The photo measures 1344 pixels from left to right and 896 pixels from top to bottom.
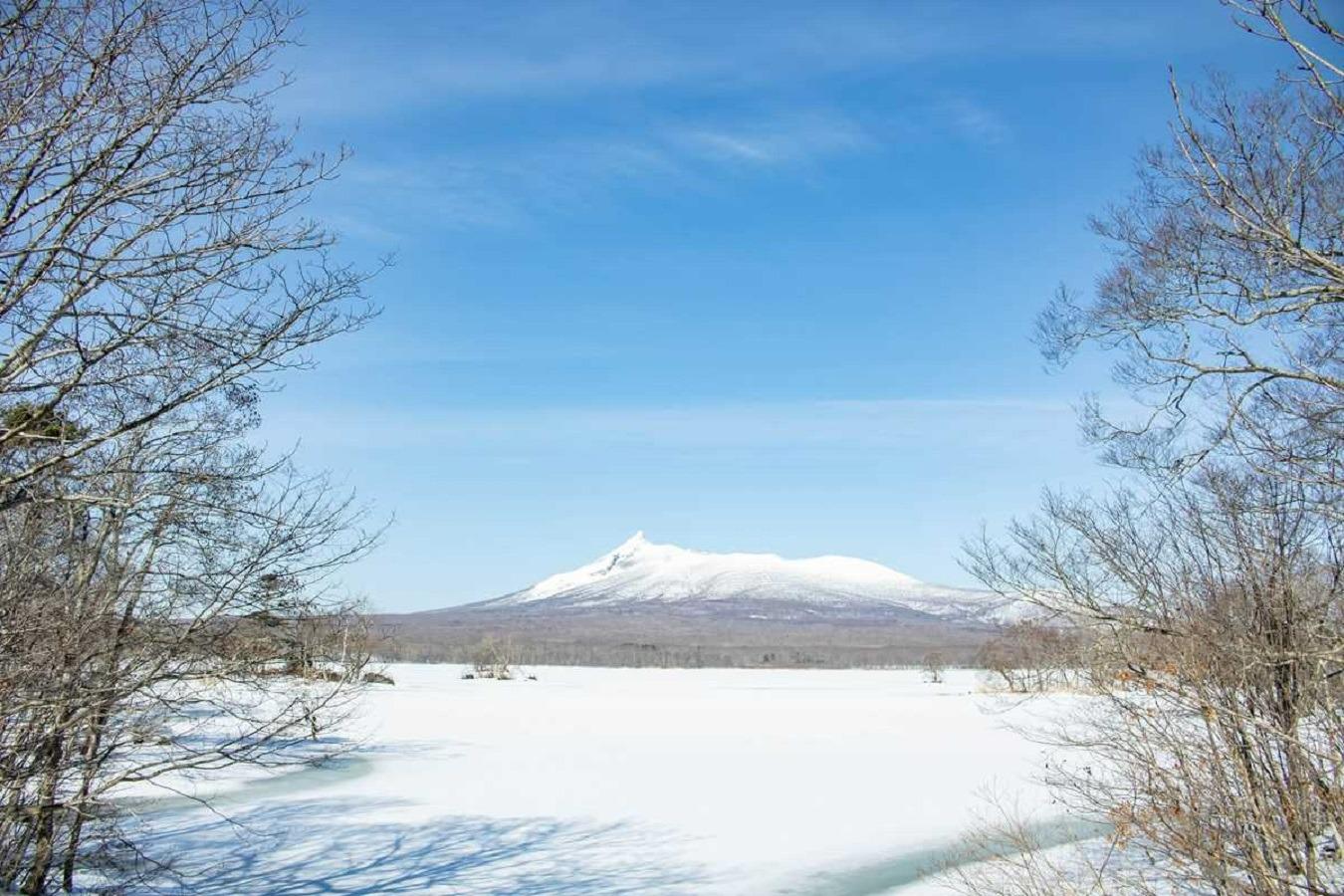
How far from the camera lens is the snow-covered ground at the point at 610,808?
34.1ft

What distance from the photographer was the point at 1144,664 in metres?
7.33

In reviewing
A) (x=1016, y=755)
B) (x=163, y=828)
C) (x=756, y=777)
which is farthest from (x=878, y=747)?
(x=163, y=828)

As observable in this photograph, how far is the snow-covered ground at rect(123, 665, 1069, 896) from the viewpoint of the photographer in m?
10.4

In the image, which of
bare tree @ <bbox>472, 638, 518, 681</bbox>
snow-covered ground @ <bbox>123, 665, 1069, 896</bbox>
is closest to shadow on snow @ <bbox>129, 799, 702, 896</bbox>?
snow-covered ground @ <bbox>123, 665, 1069, 896</bbox>

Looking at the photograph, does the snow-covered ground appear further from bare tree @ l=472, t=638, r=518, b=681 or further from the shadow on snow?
bare tree @ l=472, t=638, r=518, b=681

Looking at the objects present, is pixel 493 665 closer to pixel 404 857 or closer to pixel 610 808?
pixel 610 808

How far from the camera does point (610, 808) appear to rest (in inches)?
557

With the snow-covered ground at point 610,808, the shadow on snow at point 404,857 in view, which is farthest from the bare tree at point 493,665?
the shadow on snow at point 404,857

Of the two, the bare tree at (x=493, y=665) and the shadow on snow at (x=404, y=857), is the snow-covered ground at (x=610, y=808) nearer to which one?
the shadow on snow at (x=404, y=857)

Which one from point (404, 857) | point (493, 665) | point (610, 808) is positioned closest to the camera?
point (404, 857)

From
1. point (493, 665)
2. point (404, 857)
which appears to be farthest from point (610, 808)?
point (493, 665)

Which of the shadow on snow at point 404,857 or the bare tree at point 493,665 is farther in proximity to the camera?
the bare tree at point 493,665

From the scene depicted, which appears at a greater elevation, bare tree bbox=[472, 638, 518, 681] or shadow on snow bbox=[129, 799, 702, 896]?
bare tree bbox=[472, 638, 518, 681]

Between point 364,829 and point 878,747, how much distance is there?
37.8ft
